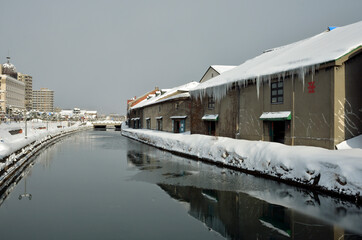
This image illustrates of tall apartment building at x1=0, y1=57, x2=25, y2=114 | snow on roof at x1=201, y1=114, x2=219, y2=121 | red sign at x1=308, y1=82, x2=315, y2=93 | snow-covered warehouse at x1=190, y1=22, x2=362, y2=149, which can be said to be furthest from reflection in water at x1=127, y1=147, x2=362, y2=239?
tall apartment building at x1=0, y1=57, x2=25, y2=114

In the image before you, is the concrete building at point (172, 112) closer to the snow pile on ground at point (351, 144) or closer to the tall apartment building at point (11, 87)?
the snow pile on ground at point (351, 144)

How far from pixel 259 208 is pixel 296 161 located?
4.14 m

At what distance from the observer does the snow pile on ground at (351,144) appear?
13.9 m

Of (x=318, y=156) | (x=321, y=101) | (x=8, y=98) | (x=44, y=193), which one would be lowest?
(x=44, y=193)

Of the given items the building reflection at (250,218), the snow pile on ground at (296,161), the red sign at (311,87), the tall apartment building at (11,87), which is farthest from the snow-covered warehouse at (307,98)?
the tall apartment building at (11,87)

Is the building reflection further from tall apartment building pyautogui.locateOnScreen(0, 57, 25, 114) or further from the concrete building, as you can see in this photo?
tall apartment building pyautogui.locateOnScreen(0, 57, 25, 114)

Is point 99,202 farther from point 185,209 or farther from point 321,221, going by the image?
point 321,221

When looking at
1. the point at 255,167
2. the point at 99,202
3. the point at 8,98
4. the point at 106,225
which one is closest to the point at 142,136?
the point at 255,167

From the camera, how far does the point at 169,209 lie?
967 centimetres

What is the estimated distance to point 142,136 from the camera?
3934 cm

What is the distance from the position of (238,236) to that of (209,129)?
2093 cm

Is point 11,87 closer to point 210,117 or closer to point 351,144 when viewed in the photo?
point 210,117

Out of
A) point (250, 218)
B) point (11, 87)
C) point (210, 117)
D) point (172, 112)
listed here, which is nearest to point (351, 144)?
point (250, 218)

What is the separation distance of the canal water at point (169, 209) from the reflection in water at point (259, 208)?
0.03 meters
